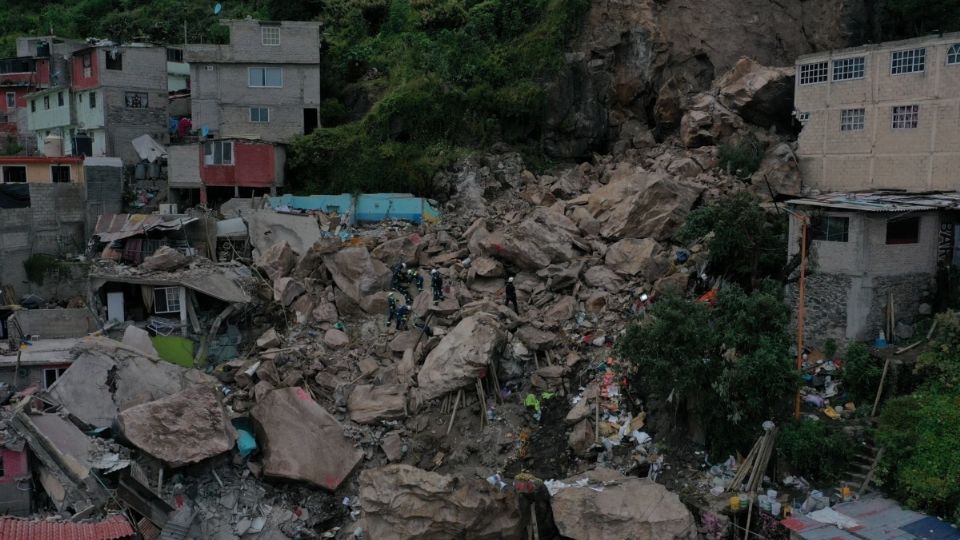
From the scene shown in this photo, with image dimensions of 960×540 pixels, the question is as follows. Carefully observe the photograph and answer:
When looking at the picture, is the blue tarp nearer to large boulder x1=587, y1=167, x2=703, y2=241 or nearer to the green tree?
large boulder x1=587, y1=167, x2=703, y2=241

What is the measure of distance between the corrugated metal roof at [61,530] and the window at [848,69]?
18877 millimetres

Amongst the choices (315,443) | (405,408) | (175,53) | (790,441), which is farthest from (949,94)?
(175,53)

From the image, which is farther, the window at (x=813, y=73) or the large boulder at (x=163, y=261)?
the window at (x=813, y=73)

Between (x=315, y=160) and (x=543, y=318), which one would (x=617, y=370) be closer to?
(x=543, y=318)

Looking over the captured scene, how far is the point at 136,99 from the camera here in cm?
2847

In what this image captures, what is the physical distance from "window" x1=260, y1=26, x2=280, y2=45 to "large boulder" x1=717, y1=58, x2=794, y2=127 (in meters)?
14.2

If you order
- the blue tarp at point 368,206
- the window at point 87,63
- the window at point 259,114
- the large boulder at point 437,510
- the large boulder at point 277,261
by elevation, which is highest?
the window at point 87,63

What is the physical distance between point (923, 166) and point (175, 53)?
26.2 metres

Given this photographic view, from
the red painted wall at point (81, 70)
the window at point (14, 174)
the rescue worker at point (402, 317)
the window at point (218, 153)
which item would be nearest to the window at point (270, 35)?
the window at point (218, 153)

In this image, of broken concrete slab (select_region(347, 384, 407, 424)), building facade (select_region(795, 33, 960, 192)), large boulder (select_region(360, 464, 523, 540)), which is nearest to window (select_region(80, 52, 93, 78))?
broken concrete slab (select_region(347, 384, 407, 424))

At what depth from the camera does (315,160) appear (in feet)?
86.9

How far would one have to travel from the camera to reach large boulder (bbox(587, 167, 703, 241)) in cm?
2052

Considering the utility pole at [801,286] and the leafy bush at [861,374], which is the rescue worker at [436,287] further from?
the leafy bush at [861,374]

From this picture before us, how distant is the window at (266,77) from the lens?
27500 mm
